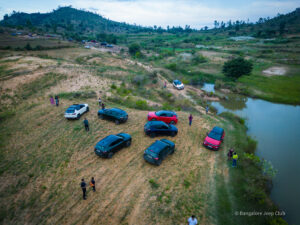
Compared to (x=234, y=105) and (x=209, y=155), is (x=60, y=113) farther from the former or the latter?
(x=234, y=105)

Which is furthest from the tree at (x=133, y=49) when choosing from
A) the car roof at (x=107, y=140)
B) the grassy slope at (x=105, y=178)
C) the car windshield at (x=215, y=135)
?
the car roof at (x=107, y=140)

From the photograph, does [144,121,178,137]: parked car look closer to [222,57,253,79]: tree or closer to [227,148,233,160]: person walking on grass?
[227,148,233,160]: person walking on grass

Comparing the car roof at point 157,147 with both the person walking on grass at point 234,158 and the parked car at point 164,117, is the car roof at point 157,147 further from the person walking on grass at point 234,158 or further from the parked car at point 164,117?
the person walking on grass at point 234,158

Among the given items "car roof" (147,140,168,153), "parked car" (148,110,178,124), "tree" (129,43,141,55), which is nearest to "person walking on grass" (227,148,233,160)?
"car roof" (147,140,168,153)

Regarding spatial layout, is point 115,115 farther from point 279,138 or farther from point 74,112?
point 279,138

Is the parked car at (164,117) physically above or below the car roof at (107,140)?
→ below

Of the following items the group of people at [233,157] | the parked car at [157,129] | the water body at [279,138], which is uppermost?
the parked car at [157,129]

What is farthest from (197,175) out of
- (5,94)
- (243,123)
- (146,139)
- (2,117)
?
(5,94)
